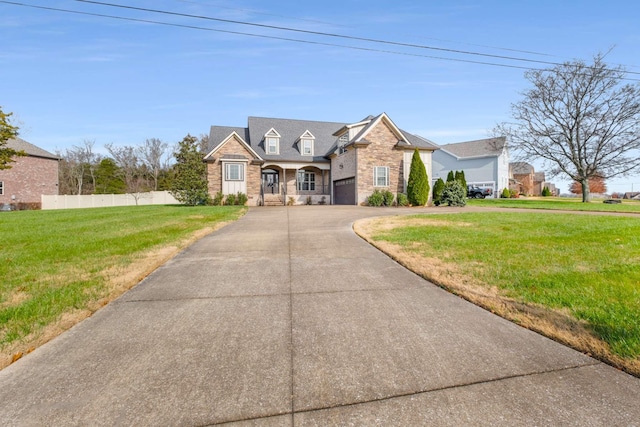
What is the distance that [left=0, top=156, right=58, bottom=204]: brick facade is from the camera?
31.8m

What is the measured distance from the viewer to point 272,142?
1027 inches

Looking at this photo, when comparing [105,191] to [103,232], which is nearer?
[103,232]

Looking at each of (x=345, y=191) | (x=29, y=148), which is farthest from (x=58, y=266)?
(x=29, y=148)

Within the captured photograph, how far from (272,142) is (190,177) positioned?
7480mm

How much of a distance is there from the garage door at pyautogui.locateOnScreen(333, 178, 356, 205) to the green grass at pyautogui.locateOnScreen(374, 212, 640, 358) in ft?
45.0

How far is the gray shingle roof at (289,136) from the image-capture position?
84.1 feet

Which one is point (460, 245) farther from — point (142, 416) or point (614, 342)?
point (142, 416)

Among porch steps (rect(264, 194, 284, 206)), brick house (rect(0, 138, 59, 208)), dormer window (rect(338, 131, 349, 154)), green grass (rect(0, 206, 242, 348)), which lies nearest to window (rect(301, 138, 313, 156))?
dormer window (rect(338, 131, 349, 154))

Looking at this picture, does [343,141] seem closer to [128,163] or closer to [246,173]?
[246,173]

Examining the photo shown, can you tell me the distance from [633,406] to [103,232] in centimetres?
1136

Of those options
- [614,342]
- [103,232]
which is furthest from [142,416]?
[103,232]

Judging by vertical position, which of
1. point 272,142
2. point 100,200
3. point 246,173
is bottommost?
point 100,200

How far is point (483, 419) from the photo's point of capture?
1.84 m

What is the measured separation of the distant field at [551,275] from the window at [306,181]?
19.3m
